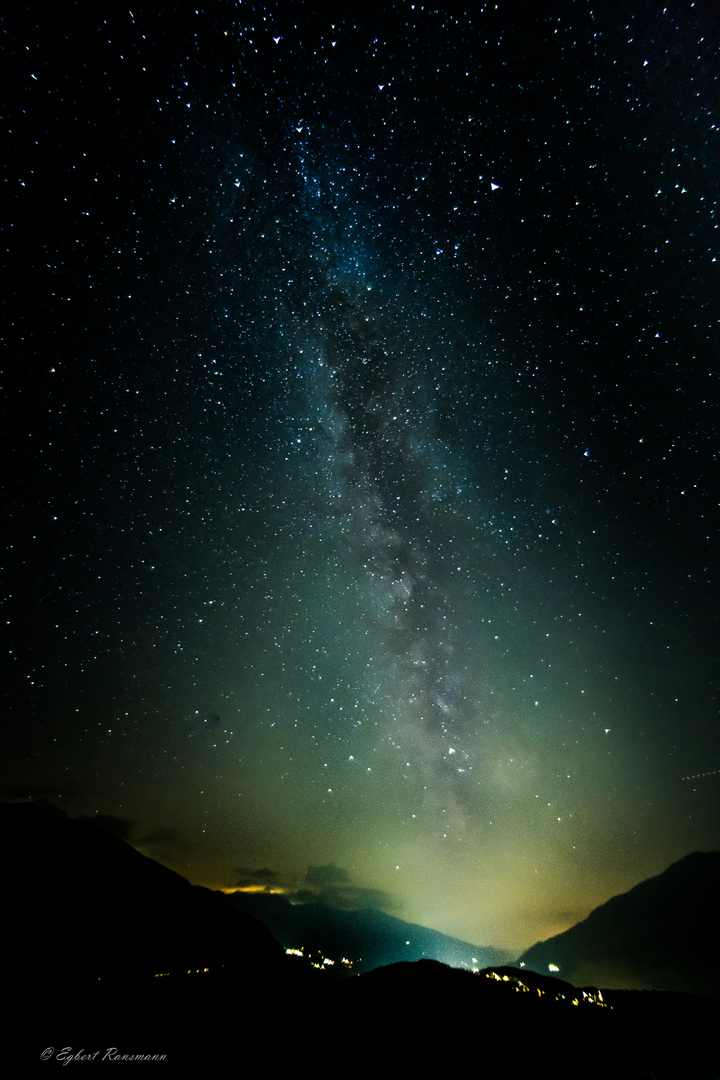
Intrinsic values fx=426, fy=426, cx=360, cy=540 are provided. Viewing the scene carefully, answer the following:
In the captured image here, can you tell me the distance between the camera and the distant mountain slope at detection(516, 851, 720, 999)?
295 feet

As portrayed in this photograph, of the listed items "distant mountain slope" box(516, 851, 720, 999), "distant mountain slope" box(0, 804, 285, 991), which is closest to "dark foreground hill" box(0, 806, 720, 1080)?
"distant mountain slope" box(0, 804, 285, 991)

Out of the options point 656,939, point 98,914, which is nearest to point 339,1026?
point 98,914

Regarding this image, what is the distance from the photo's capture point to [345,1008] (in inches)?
494

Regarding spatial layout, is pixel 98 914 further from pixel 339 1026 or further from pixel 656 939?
pixel 656 939

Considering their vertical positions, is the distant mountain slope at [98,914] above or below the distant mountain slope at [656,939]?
above

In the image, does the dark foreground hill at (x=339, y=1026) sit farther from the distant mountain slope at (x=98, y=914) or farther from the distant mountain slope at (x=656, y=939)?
the distant mountain slope at (x=656, y=939)

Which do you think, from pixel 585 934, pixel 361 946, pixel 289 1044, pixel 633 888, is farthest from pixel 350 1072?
pixel 361 946

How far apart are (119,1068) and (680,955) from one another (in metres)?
139

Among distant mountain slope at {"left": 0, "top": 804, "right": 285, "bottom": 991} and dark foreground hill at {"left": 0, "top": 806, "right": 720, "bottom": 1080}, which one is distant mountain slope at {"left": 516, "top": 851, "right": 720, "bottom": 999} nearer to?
distant mountain slope at {"left": 0, "top": 804, "right": 285, "bottom": 991}

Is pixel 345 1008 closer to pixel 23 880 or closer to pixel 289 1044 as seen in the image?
pixel 289 1044

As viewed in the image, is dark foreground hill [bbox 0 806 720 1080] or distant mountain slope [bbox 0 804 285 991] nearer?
dark foreground hill [bbox 0 806 720 1080]

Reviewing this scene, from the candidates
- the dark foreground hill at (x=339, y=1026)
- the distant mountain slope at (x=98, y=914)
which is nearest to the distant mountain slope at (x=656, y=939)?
the distant mountain slope at (x=98, y=914)

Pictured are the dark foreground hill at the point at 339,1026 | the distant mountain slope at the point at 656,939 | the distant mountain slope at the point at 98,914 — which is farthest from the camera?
the distant mountain slope at the point at 656,939

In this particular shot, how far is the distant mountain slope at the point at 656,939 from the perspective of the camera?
8981cm
